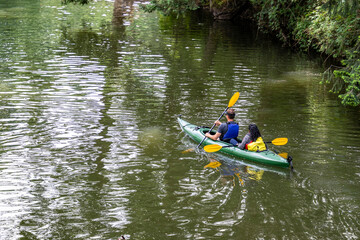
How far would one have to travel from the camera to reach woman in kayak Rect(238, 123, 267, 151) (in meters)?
9.74

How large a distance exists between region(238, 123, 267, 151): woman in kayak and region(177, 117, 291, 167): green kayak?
4.4 inches

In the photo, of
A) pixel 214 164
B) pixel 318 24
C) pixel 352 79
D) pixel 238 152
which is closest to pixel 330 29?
pixel 318 24

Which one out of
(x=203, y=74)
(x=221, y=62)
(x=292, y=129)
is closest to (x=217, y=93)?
(x=203, y=74)

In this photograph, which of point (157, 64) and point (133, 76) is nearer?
point (133, 76)

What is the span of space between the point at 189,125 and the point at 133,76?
636 centimetres

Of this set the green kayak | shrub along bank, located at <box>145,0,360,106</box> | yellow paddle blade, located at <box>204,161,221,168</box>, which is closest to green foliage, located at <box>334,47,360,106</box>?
shrub along bank, located at <box>145,0,360,106</box>

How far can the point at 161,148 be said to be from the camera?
10375 millimetres

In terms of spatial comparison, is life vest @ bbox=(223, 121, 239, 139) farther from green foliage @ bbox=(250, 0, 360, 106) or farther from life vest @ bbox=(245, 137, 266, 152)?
green foliage @ bbox=(250, 0, 360, 106)

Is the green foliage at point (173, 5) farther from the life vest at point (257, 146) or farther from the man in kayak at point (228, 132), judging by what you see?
the life vest at point (257, 146)

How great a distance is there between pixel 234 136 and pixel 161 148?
1.78 meters

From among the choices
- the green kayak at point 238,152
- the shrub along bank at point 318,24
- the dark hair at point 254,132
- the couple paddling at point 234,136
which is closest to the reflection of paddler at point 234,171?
the green kayak at point 238,152

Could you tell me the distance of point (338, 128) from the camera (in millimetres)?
11742

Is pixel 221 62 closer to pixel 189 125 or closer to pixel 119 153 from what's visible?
pixel 189 125

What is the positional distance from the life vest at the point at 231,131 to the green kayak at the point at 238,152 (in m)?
0.25
